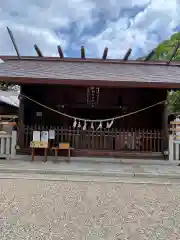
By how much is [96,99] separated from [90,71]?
1582mm

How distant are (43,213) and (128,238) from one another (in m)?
1.41

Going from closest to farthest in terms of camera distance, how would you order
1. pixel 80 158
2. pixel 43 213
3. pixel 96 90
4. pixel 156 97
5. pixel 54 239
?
pixel 54 239, pixel 43 213, pixel 80 158, pixel 96 90, pixel 156 97

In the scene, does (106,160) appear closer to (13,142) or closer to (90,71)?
(13,142)

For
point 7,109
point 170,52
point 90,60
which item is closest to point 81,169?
point 90,60

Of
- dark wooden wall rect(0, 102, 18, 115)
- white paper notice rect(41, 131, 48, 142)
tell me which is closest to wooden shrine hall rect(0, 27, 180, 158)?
white paper notice rect(41, 131, 48, 142)

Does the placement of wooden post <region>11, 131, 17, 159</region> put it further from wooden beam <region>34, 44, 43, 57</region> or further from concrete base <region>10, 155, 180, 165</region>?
wooden beam <region>34, 44, 43, 57</region>

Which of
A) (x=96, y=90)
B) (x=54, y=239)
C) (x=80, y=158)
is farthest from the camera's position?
(x=96, y=90)

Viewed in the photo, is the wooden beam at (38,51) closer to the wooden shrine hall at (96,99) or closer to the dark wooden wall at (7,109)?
the wooden shrine hall at (96,99)

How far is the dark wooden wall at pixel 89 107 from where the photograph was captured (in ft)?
36.5

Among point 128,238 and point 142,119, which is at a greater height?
point 142,119

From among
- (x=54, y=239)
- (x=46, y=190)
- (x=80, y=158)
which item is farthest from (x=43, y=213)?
(x=80, y=158)

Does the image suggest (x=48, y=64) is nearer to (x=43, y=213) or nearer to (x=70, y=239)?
(x=43, y=213)

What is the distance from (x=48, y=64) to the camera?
11.1 m

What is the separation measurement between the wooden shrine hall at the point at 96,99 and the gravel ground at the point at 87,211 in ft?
12.3
